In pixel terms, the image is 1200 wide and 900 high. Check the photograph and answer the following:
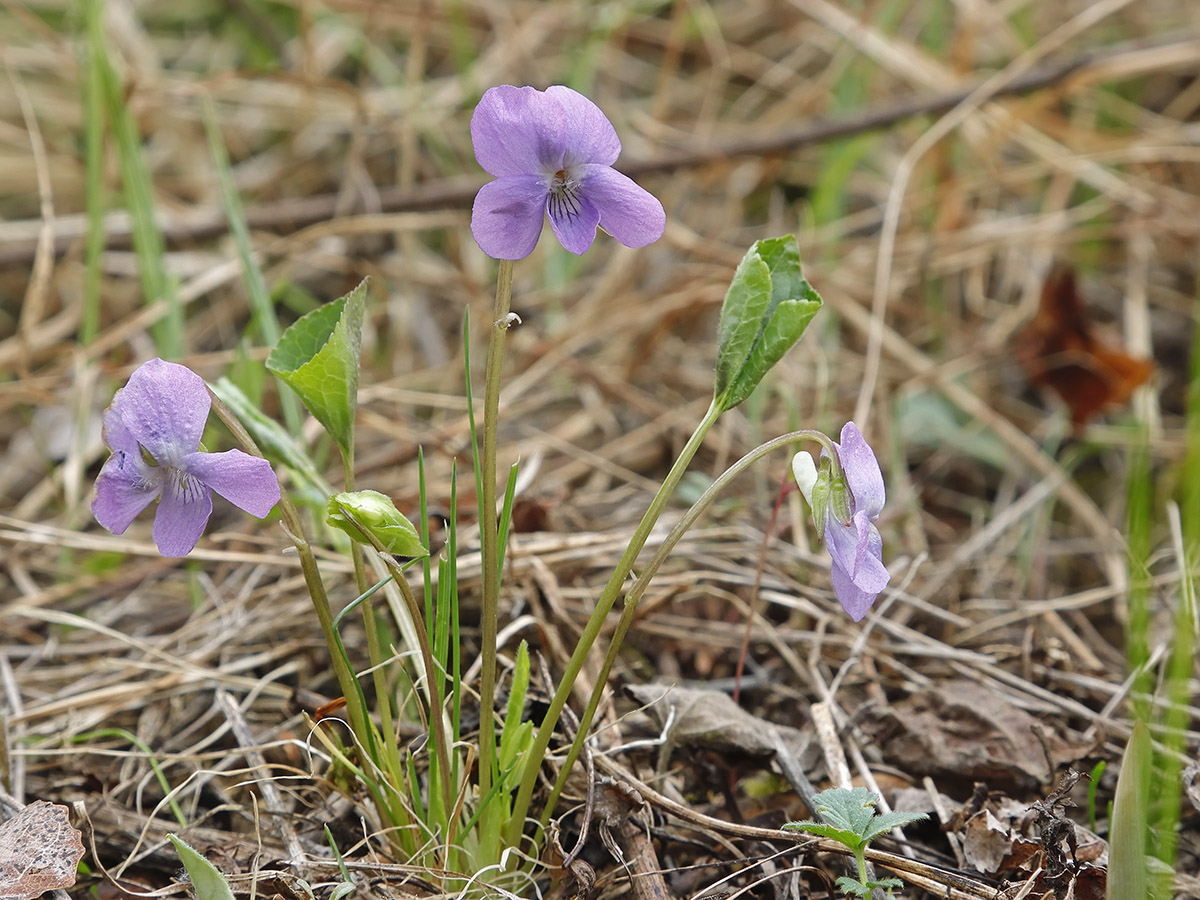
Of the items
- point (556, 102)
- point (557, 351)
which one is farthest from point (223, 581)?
point (556, 102)

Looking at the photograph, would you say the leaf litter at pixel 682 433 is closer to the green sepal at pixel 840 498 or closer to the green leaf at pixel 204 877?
the green leaf at pixel 204 877

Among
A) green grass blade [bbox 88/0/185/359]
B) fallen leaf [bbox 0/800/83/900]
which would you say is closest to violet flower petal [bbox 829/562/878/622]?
fallen leaf [bbox 0/800/83/900]

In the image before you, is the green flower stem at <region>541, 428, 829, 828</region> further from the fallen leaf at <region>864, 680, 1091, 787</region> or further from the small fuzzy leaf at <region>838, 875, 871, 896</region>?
the fallen leaf at <region>864, 680, 1091, 787</region>

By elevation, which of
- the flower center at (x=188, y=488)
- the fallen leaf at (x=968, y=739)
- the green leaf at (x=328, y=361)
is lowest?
the fallen leaf at (x=968, y=739)

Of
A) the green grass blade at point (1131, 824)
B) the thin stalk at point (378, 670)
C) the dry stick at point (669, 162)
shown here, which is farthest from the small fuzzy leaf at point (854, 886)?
the dry stick at point (669, 162)

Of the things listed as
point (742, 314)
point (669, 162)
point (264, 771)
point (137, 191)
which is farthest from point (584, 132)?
point (669, 162)

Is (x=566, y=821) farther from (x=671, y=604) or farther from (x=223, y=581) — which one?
(x=223, y=581)

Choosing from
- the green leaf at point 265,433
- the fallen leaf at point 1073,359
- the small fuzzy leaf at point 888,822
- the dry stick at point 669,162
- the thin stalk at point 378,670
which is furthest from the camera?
the dry stick at point 669,162
